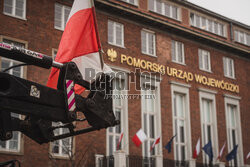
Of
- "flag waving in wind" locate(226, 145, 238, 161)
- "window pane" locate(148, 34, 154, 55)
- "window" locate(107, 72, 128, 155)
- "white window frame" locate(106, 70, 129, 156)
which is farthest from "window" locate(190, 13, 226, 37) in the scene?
"flag waving in wind" locate(226, 145, 238, 161)

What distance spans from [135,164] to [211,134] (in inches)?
318

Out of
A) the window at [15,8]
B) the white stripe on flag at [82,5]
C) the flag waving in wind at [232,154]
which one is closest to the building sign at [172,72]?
the flag waving in wind at [232,154]

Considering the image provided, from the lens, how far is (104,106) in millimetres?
5750

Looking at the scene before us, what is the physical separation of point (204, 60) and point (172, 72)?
13.8ft

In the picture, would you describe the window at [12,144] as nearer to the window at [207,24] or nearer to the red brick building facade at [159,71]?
the red brick building facade at [159,71]

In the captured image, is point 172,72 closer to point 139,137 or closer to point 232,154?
point 232,154

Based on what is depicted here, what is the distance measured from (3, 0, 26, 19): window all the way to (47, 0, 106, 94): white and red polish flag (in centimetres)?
1535

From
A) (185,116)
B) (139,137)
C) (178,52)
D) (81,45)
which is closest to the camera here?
(81,45)

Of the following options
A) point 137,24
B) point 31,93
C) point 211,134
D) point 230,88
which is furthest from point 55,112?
point 230,88

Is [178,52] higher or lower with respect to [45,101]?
higher

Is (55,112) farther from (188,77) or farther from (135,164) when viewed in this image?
(188,77)

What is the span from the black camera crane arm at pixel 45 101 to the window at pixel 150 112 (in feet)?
64.5

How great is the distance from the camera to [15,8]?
869 inches

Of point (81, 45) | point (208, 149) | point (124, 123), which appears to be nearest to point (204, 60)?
point (208, 149)
